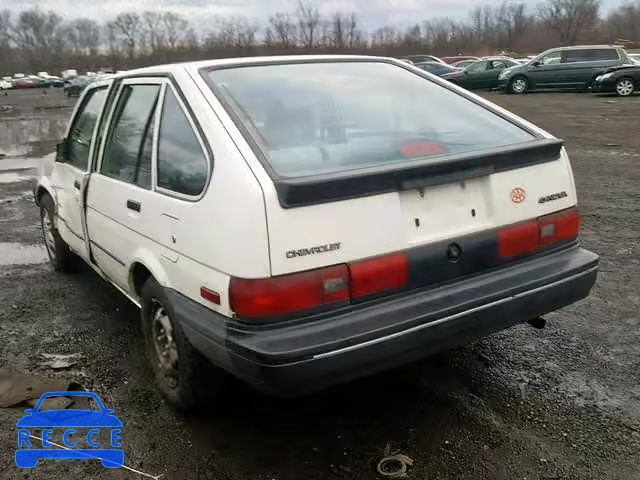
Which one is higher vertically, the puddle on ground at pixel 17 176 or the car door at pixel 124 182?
the car door at pixel 124 182

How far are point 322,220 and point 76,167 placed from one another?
250 cm

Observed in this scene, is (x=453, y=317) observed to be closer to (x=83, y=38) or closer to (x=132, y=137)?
(x=132, y=137)

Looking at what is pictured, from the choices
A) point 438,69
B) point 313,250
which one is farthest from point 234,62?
point 438,69

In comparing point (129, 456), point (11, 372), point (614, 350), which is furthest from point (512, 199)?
point (11, 372)

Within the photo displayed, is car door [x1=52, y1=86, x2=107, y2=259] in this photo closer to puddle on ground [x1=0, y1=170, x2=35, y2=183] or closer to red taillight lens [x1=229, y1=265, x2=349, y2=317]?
red taillight lens [x1=229, y1=265, x2=349, y2=317]

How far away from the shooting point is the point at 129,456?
2.76 metres

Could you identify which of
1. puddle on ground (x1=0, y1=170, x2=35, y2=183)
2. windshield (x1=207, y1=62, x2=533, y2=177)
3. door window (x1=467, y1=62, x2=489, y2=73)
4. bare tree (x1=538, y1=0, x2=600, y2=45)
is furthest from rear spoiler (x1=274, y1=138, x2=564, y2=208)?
bare tree (x1=538, y1=0, x2=600, y2=45)

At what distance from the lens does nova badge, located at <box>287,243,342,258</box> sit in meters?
2.34

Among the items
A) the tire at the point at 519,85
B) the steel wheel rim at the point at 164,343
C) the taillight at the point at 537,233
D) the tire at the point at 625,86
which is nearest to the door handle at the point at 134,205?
the steel wheel rim at the point at 164,343

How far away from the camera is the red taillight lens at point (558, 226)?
2.93 m

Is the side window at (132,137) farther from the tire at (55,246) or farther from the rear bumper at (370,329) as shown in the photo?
the tire at (55,246)

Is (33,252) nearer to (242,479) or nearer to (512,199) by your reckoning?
(242,479)

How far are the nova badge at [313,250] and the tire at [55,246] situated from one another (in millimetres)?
3356

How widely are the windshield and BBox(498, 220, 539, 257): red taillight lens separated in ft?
1.40
